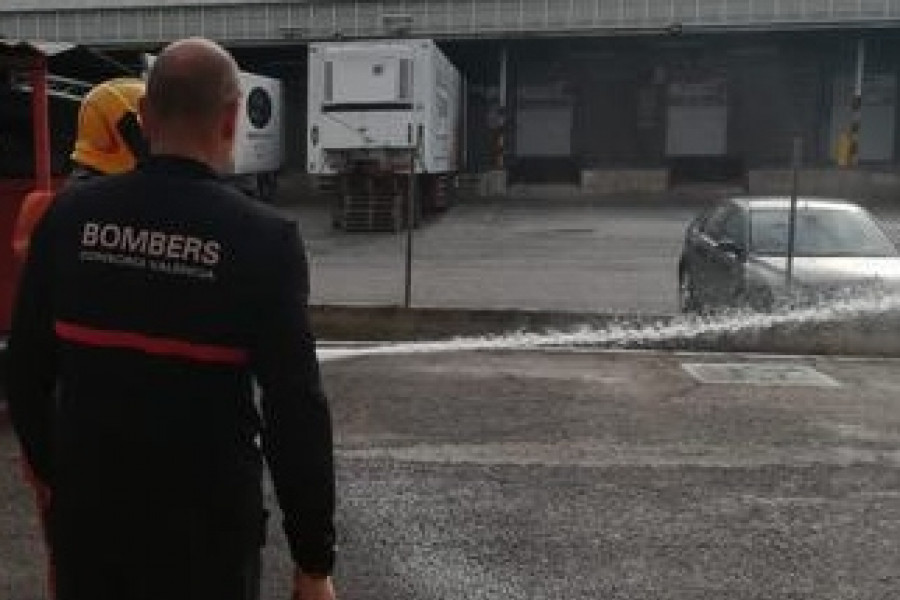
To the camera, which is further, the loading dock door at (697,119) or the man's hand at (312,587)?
the loading dock door at (697,119)

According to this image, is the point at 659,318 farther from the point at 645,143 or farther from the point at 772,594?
the point at 645,143

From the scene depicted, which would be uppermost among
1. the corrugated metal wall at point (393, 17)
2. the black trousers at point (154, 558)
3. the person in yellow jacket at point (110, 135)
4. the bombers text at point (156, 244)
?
the corrugated metal wall at point (393, 17)

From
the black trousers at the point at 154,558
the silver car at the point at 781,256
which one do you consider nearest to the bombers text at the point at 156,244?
the black trousers at the point at 154,558

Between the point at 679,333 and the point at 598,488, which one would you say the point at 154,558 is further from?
the point at 679,333

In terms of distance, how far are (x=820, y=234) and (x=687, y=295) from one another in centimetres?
177

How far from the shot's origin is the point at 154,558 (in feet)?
8.15

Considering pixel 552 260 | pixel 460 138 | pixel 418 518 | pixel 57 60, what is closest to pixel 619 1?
pixel 460 138

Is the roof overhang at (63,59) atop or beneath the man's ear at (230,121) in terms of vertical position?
atop

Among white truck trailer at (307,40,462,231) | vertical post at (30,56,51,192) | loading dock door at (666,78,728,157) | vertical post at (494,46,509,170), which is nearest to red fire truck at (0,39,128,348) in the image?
vertical post at (30,56,51,192)

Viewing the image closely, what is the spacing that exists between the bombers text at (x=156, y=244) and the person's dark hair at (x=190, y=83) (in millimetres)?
249

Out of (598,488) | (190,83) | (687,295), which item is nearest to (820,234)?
(687,295)

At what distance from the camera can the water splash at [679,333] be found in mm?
10973

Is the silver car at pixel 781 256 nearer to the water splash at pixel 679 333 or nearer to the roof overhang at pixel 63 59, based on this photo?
the water splash at pixel 679 333

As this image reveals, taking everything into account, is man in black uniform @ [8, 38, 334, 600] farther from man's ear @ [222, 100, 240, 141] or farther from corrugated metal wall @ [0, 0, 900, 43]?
corrugated metal wall @ [0, 0, 900, 43]
